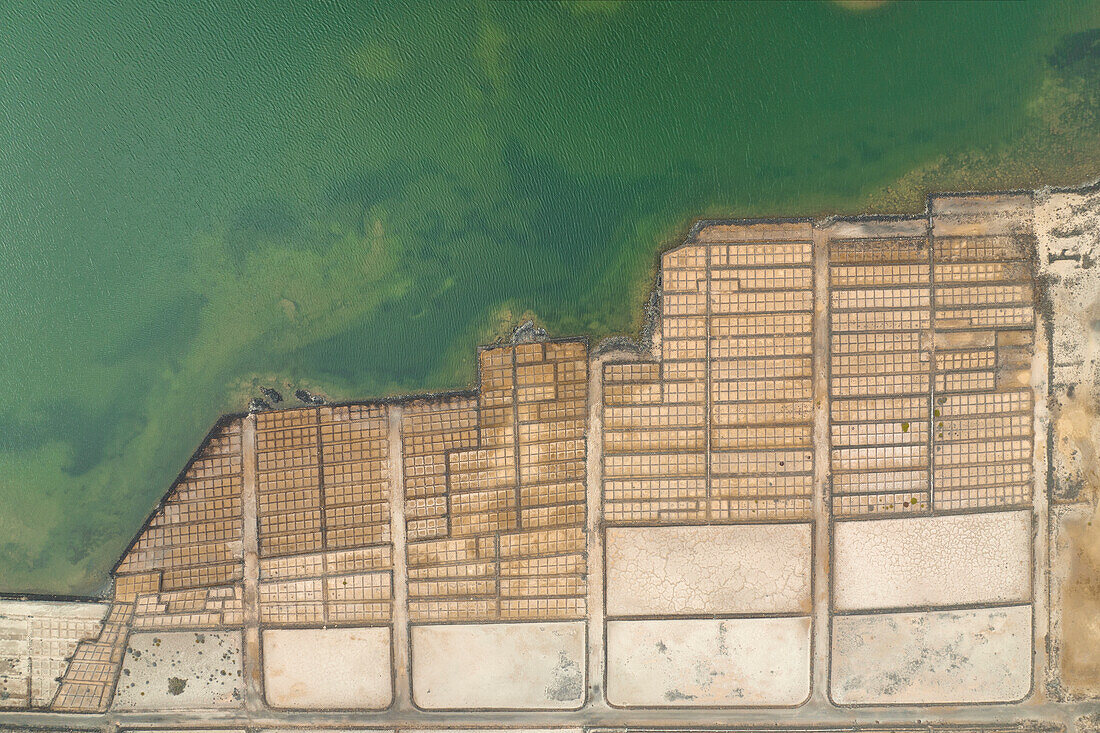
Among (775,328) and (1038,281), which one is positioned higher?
(1038,281)

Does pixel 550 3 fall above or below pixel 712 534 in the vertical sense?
above

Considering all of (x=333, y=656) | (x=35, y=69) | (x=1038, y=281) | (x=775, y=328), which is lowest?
(x=333, y=656)

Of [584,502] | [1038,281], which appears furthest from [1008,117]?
[584,502]

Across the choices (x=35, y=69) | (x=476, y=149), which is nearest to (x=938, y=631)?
(x=476, y=149)

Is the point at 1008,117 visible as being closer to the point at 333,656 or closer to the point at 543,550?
the point at 543,550

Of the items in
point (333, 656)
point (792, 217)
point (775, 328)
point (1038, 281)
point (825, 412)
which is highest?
point (792, 217)

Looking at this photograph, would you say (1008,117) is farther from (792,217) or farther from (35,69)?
(35,69)
